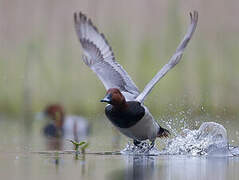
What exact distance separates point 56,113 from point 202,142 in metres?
5.43

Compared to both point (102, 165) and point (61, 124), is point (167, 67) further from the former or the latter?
point (61, 124)

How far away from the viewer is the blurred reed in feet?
45.2

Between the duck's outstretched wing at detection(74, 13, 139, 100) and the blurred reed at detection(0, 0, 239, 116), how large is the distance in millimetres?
3947

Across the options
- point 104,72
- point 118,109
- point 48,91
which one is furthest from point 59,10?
point 118,109

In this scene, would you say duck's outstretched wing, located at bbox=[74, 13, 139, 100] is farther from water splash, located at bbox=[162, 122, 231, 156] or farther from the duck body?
water splash, located at bbox=[162, 122, 231, 156]

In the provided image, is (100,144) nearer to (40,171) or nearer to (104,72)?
(104,72)

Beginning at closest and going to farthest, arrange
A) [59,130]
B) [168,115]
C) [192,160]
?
[192,160] < [168,115] < [59,130]

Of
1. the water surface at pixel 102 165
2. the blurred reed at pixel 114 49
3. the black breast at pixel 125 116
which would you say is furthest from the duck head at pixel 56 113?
the black breast at pixel 125 116

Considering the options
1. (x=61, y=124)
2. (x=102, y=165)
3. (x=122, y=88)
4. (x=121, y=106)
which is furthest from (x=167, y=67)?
(x=61, y=124)

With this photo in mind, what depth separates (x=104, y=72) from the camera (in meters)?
8.98

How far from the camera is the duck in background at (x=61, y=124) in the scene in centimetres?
1240

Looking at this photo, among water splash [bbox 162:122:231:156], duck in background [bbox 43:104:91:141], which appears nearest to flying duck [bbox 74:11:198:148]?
water splash [bbox 162:122:231:156]

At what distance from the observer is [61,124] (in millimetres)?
13414

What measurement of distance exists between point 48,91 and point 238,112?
3720mm
